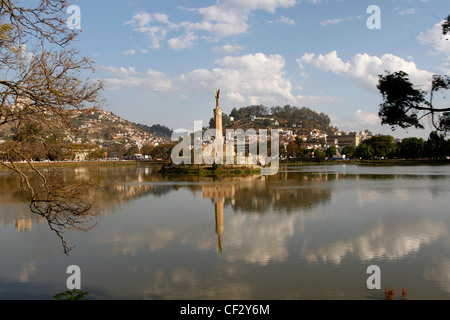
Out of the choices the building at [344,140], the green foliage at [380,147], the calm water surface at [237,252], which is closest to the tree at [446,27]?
the calm water surface at [237,252]

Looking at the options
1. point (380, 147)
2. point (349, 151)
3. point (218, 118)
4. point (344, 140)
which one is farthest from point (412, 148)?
point (344, 140)

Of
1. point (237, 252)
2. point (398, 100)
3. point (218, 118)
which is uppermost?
point (218, 118)

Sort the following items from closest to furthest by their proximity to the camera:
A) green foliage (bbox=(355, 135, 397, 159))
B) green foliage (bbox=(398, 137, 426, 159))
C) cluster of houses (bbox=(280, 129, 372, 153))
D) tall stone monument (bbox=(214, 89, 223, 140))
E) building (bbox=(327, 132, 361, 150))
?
tall stone monument (bbox=(214, 89, 223, 140))
green foliage (bbox=(398, 137, 426, 159))
green foliage (bbox=(355, 135, 397, 159))
cluster of houses (bbox=(280, 129, 372, 153))
building (bbox=(327, 132, 361, 150))

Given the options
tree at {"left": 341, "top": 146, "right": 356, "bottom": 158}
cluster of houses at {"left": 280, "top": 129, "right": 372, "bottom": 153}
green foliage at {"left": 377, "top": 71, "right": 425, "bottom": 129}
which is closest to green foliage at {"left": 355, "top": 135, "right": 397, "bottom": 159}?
tree at {"left": 341, "top": 146, "right": 356, "bottom": 158}

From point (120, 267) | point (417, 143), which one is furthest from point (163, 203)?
point (417, 143)

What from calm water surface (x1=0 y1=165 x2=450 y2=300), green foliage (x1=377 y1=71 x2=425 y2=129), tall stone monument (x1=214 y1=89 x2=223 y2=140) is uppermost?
tall stone monument (x1=214 y1=89 x2=223 y2=140)

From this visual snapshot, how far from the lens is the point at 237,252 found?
951 cm

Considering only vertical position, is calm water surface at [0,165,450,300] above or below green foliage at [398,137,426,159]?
below

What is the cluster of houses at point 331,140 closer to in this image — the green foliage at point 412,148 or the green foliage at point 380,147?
the green foliage at point 380,147

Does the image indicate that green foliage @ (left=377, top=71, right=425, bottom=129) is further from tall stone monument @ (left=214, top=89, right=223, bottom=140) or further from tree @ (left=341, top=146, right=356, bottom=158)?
tree @ (left=341, top=146, right=356, bottom=158)

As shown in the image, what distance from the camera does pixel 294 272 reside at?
25.7 ft

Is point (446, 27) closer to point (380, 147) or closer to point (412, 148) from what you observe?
point (412, 148)

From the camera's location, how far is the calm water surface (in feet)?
23.2
